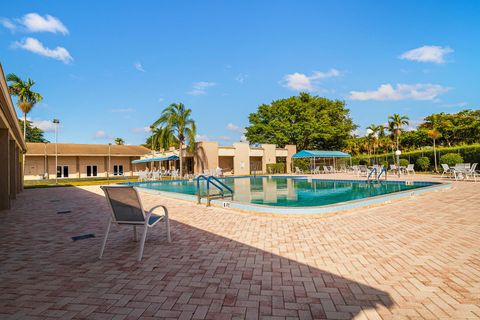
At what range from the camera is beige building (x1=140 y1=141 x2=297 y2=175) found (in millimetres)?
28359

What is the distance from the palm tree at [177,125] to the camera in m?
25.5

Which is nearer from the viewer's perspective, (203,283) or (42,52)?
(203,283)

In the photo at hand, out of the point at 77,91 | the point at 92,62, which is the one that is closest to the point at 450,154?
the point at 92,62

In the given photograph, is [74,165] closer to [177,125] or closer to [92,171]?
[92,171]

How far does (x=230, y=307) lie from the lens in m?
2.30

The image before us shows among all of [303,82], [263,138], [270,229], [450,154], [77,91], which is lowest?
[270,229]

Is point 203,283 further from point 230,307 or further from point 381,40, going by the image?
point 381,40

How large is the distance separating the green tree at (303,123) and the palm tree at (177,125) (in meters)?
15.8

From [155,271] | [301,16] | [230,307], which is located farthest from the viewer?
[301,16]

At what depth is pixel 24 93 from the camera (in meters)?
28.4

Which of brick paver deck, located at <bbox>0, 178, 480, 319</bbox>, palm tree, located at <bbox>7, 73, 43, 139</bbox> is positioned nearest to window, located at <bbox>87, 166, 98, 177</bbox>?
palm tree, located at <bbox>7, 73, 43, 139</bbox>

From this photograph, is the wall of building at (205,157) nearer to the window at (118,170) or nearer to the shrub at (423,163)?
the window at (118,170)

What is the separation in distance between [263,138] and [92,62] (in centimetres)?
2572

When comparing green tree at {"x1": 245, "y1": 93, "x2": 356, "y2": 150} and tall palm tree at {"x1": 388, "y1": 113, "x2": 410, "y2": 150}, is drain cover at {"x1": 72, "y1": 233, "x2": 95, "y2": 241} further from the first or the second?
tall palm tree at {"x1": 388, "y1": 113, "x2": 410, "y2": 150}
